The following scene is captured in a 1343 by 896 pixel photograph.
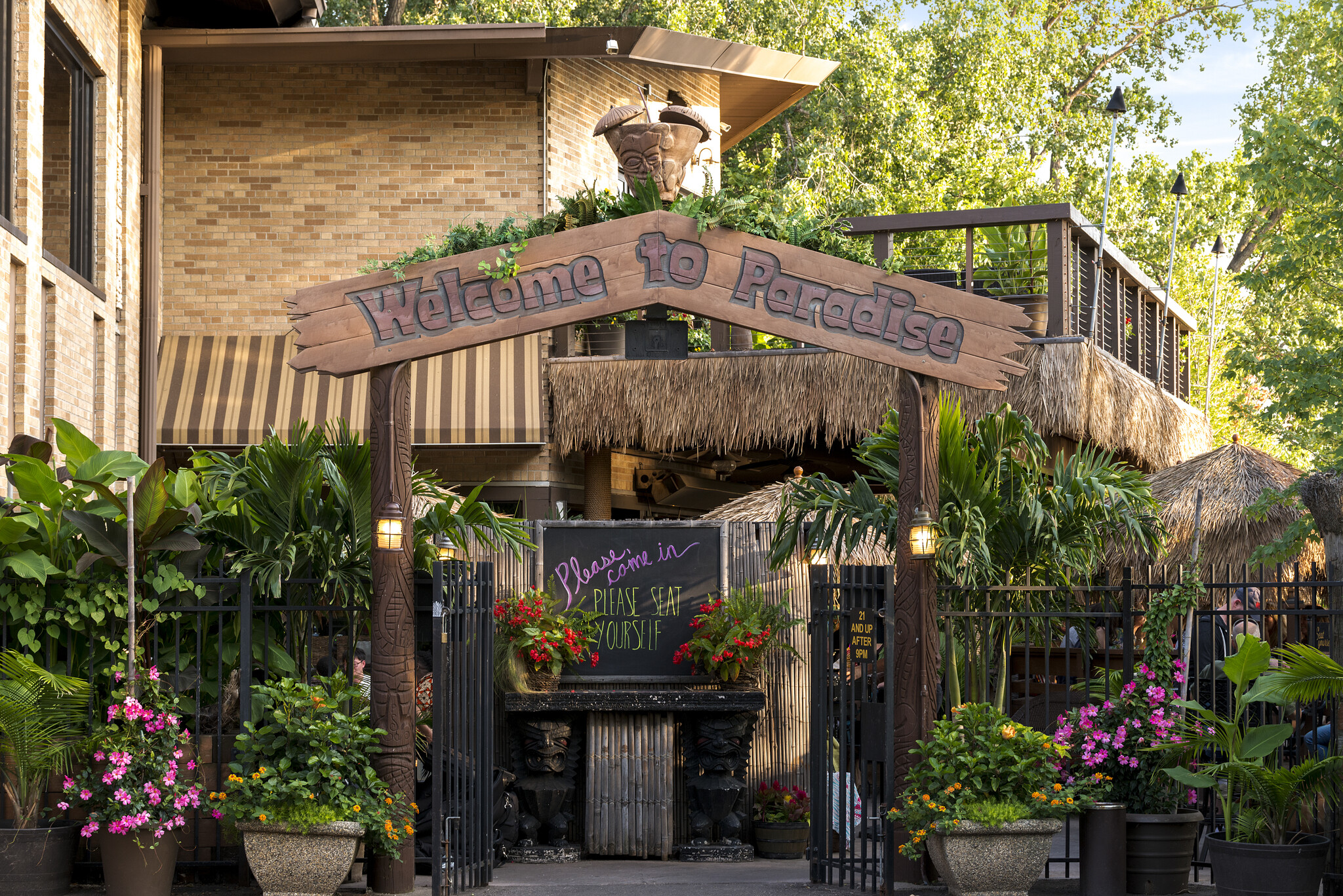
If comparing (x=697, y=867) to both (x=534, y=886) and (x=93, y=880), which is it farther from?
(x=93, y=880)

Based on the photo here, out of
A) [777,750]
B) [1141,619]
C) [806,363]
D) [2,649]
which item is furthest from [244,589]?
[1141,619]

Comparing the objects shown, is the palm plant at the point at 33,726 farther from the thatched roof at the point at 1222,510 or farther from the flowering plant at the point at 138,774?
the thatched roof at the point at 1222,510

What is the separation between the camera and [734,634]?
9.77 m

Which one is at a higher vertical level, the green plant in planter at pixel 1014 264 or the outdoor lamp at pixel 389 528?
the green plant in planter at pixel 1014 264

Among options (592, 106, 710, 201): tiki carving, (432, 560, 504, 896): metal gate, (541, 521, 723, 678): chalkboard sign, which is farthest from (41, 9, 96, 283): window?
(432, 560, 504, 896): metal gate

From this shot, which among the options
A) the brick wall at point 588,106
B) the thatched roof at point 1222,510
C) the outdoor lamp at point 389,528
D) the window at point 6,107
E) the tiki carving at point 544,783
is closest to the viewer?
the outdoor lamp at point 389,528

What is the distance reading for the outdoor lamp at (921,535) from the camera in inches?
297

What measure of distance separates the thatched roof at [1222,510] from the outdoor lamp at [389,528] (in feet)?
23.4

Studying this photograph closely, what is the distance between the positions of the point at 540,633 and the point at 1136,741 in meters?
4.11

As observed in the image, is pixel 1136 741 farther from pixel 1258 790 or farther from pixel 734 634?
pixel 734 634

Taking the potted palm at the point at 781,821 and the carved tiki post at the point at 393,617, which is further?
the potted palm at the point at 781,821

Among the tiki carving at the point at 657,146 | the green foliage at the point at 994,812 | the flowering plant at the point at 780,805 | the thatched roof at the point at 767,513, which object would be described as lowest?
the flowering plant at the point at 780,805

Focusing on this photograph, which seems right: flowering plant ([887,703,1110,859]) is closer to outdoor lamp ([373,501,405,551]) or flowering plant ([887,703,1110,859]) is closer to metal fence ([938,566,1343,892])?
metal fence ([938,566,1343,892])

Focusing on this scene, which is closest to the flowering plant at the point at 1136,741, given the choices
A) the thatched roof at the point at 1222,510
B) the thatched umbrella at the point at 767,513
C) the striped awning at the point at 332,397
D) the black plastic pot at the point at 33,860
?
the thatched umbrella at the point at 767,513
